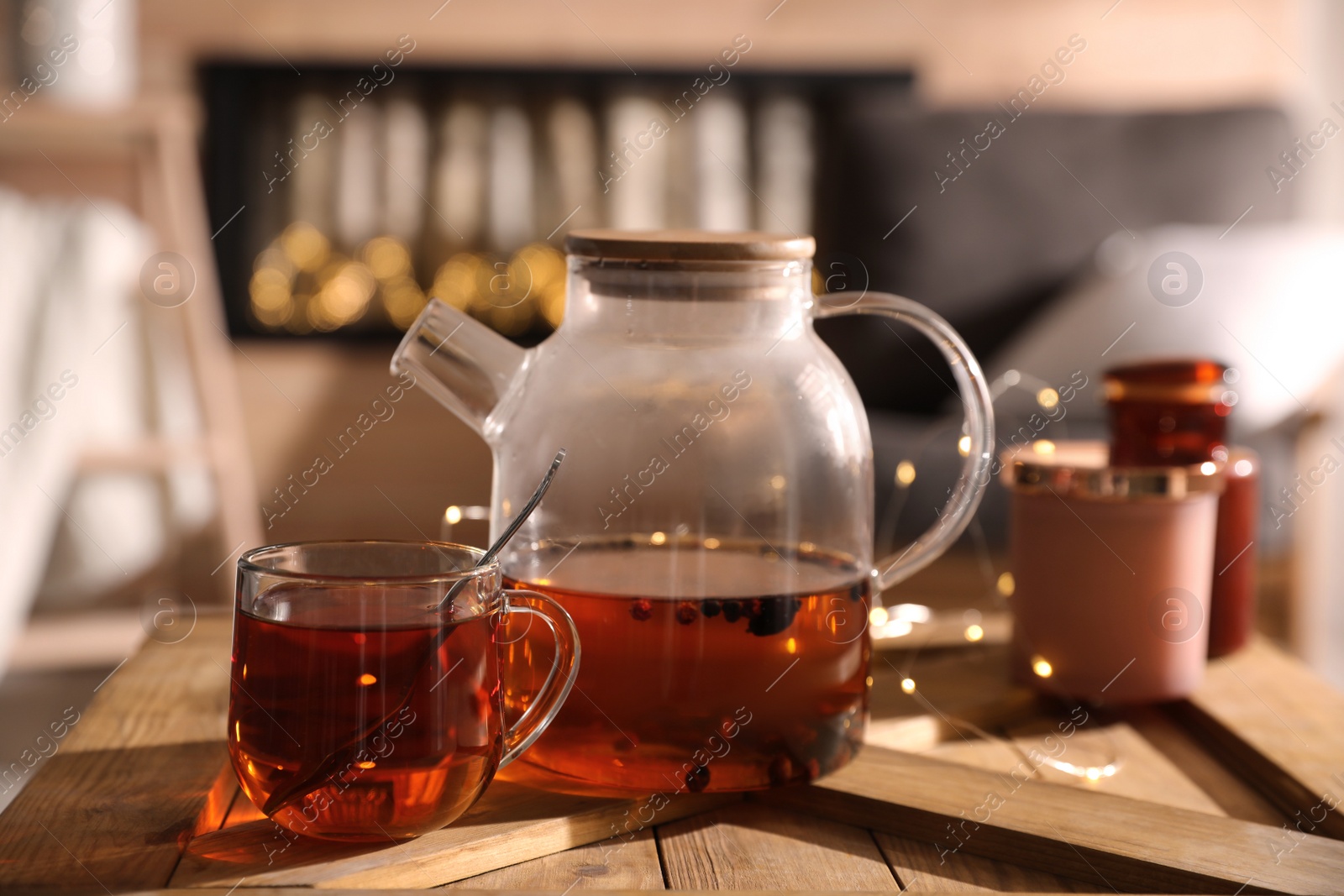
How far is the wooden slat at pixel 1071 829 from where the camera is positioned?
1.55 ft

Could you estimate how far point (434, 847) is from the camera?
18.4 inches

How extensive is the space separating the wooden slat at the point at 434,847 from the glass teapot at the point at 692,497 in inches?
0.8

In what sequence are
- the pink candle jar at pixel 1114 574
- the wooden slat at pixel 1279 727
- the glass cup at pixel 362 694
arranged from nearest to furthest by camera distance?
1. the glass cup at pixel 362 694
2. the wooden slat at pixel 1279 727
3. the pink candle jar at pixel 1114 574

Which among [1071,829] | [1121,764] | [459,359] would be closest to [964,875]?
[1071,829]

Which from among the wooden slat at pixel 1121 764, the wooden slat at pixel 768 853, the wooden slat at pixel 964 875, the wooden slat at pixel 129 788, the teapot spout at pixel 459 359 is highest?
the teapot spout at pixel 459 359

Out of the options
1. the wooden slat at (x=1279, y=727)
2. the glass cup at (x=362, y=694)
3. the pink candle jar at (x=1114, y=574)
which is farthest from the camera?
the pink candle jar at (x=1114, y=574)

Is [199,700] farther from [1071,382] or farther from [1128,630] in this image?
[1071,382]

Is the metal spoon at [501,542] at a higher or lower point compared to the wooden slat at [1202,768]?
higher

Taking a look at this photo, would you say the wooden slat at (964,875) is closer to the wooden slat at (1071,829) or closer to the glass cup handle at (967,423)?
the wooden slat at (1071,829)

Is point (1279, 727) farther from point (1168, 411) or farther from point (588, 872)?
point (588, 872)

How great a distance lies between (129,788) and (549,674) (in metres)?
0.19

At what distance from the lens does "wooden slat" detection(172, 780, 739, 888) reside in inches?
17.7

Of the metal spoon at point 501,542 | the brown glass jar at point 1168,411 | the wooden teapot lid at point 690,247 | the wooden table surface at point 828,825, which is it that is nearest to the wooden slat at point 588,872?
the wooden table surface at point 828,825

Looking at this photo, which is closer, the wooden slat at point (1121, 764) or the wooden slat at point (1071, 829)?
the wooden slat at point (1071, 829)
